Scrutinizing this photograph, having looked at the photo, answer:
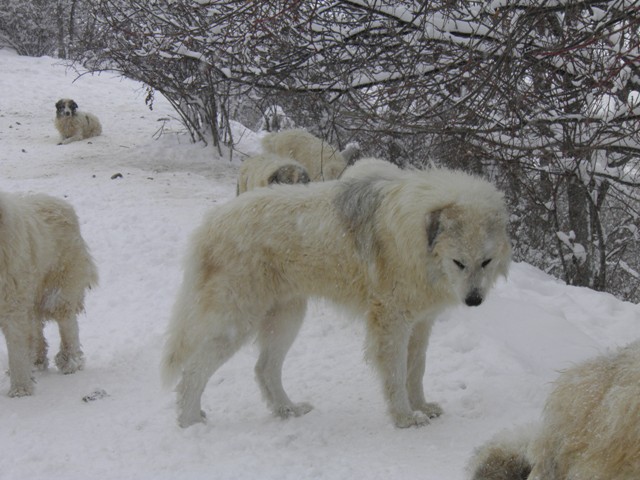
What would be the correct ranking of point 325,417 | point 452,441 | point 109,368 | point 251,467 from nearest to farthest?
point 251,467, point 452,441, point 325,417, point 109,368

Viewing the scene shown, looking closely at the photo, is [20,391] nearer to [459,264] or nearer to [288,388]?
[288,388]

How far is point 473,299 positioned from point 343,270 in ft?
3.38

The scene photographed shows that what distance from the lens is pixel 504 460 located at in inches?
126

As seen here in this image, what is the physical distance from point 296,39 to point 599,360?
5500 millimetres

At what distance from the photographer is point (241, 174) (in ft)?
35.3

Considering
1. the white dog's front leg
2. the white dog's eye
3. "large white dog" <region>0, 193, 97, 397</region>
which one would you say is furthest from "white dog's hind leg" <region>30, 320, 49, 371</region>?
the white dog's eye

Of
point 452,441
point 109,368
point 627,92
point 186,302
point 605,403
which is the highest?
point 627,92

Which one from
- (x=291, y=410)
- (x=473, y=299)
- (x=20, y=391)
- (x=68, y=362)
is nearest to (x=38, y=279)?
(x=68, y=362)

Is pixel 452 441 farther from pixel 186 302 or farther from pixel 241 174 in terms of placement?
pixel 241 174

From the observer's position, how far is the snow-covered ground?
4.76 m

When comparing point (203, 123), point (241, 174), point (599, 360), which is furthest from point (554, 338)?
point (203, 123)

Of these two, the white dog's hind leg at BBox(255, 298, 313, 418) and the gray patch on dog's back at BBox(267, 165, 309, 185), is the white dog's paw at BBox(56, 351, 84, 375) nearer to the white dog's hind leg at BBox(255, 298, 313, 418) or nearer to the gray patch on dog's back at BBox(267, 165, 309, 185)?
the white dog's hind leg at BBox(255, 298, 313, 418)

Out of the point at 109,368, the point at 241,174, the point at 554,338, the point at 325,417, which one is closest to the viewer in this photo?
the point at 325,417

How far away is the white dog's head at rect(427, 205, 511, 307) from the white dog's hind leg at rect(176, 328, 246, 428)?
5.50 feet
